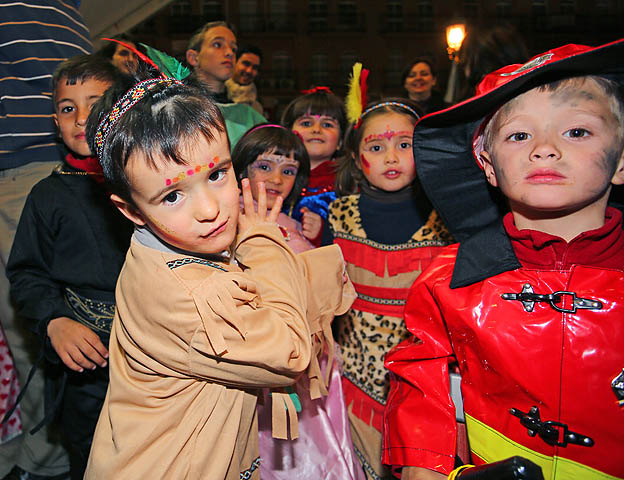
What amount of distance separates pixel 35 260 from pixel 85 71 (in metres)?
0.84

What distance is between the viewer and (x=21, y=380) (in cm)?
274

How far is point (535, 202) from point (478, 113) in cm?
40

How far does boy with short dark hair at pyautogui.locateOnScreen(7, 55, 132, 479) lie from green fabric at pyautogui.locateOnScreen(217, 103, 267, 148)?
1.65 meters

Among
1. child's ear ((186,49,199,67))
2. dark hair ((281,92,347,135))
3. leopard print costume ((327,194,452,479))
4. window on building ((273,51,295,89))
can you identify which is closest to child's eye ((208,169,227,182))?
leopard print costume ((327,194,452,479))

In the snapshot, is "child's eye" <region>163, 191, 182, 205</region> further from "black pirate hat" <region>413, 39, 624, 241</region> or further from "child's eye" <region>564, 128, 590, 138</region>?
"child's eye" <region>564, 128, 590, 138</region>

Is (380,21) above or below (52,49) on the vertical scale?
above

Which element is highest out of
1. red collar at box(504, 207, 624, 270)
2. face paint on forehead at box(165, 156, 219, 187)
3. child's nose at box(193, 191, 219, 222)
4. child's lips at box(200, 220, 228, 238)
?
face paint on forehead at box(165, 156, 219, 187)

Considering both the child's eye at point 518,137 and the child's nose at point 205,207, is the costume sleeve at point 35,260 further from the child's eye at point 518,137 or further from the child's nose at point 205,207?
the child's eye at point 518,137

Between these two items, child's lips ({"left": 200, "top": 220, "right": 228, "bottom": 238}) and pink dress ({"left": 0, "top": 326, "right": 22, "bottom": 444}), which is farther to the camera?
pink dress ({"left": 0, "top": 326, "right": 22, "bottom": 444})

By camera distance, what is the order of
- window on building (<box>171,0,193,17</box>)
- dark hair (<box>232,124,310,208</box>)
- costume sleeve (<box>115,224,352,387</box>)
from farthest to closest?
window on building (<box>171,0,193,17</box>), dark hair (<box>232,124,310,208</box>), costume sleeve (<box>115,224,352,387</box>)

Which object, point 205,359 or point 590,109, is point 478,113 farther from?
point 205,359

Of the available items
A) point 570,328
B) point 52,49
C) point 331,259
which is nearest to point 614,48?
point 570,328

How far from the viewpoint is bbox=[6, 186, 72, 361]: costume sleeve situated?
206 centimetres

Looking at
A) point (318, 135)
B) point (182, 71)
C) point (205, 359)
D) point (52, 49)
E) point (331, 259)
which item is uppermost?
point (52, 49)
